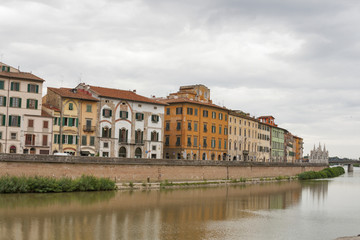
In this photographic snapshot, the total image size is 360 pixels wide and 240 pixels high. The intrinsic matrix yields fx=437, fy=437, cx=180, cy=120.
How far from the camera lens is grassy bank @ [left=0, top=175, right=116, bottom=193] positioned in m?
37.1

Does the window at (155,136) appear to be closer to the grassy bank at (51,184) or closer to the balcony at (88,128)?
the balcony at (88,128)

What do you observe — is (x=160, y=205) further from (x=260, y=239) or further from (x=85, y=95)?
(x=85, y=95)

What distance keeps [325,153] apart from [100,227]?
508ft

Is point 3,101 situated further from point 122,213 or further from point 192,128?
point 192,128

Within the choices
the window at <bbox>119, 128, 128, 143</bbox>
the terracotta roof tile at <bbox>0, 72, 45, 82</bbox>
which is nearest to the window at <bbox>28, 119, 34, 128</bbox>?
the terracotta roof tile at <bbox>0, 72, 45, 82</bbox>

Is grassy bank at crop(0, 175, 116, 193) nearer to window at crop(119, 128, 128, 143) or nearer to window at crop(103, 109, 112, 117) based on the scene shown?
window at crop(103, 109, 112, 117)

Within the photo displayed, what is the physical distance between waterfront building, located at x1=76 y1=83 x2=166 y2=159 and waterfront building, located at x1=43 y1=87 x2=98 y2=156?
1.30 meters

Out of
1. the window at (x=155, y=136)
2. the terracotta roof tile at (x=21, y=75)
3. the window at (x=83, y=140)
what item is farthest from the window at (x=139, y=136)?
the terracotta roof tile at (x=21, y=75)

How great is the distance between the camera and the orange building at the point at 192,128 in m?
65.4

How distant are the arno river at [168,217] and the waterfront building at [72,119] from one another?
1210 cm

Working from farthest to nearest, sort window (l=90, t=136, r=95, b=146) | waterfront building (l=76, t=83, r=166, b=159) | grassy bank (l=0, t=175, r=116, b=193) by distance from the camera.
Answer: waterfront building (l=76, t=83, r=166, b=159), window (l=90, t=136, r=95, b=146), grassy bank (l=0, t=175, r=116, b=193)

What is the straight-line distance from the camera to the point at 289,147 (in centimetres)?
12006

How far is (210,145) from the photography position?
7056 centimetres

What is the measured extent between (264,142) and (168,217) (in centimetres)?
6740
